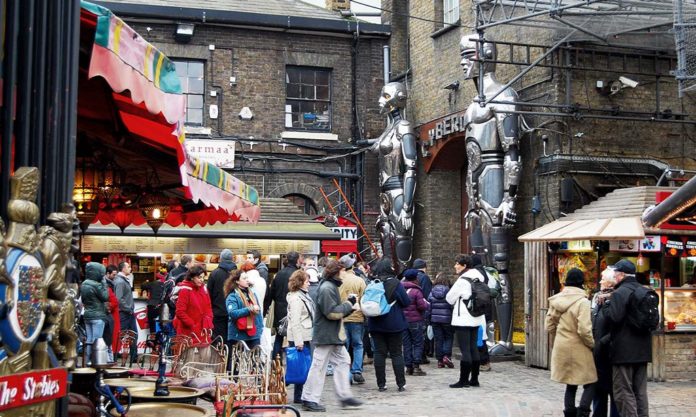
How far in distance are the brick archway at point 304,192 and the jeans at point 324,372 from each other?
12222 millimetres

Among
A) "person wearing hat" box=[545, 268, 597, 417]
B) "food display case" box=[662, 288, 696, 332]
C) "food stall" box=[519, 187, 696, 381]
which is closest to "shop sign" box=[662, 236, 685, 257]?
"food stall" box=[519, 187, 696, 381]

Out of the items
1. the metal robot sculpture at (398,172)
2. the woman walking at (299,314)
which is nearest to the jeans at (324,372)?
the woman walking at (299,314)

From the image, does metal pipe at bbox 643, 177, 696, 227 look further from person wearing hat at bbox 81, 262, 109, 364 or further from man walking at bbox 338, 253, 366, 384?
person wearing hat at bbox 81, 262, 109, 364

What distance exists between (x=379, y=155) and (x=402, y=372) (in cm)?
989

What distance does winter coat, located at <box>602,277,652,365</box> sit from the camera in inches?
365

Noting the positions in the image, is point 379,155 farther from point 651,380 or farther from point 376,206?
point 651,380

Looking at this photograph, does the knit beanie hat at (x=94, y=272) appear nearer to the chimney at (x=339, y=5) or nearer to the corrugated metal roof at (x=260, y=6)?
the corrugated metal roof at (x=260, y=6)

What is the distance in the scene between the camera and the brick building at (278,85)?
23.4 meters

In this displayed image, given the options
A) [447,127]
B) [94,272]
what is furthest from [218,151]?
[94,272]

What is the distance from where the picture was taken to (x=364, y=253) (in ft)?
79.1

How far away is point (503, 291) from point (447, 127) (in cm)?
443

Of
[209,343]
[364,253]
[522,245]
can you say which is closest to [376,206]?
[364,253]

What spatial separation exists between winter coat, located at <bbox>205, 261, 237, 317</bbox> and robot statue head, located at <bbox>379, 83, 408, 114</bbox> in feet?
29.6

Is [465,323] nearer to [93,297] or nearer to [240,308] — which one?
[240,308]
